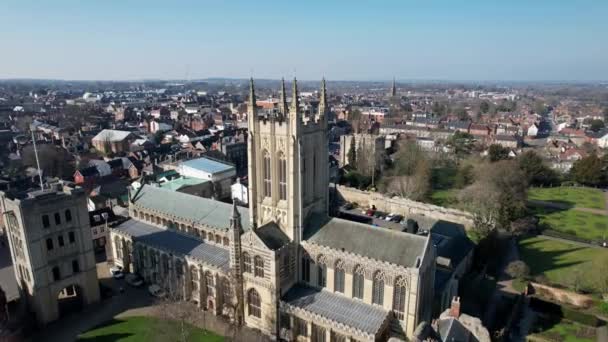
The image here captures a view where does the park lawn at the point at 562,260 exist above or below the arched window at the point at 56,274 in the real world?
below

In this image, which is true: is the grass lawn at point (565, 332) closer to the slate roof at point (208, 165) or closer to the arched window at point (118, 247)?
the arched window at point (118, 247)

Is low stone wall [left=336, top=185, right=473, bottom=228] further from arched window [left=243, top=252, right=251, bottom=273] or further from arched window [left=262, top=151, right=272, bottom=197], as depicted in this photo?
arched window [left=243, top=252, right=251, bottom=273]

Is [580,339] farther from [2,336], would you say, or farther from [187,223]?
[2,336]

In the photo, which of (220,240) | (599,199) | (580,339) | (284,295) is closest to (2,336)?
(220,240)

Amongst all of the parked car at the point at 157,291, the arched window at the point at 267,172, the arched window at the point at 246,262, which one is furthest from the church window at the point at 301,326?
the parked car at the point at 157,291

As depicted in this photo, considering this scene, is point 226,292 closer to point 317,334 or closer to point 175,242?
point 175,242

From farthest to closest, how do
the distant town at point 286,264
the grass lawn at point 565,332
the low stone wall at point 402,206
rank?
the low stone wall at point 402,206
the grass lawn at point 565,332
the distant town at point 286,264

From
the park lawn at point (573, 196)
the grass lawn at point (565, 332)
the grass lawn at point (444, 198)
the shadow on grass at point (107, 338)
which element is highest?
the shadow on grass at point (107, 338)
